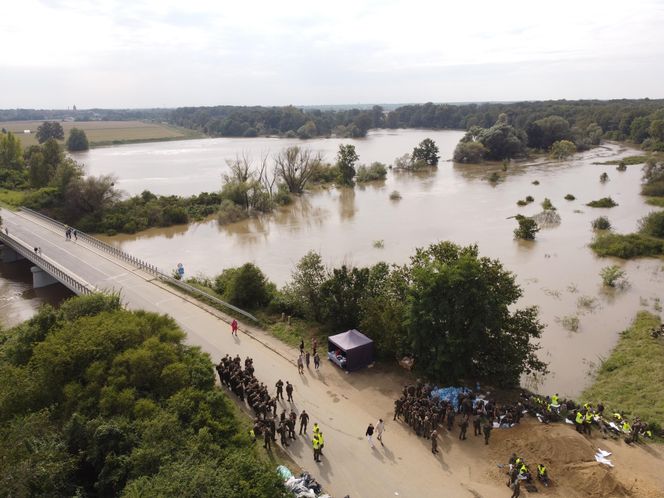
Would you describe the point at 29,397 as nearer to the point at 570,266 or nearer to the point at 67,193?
the point at 570,266

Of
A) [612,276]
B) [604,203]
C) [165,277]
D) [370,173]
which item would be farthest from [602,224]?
[165,277]

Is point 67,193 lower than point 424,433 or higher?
higher

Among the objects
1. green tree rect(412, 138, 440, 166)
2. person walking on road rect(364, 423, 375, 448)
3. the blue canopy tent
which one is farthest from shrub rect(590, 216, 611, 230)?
green tree rect(412, 138, 440, 166)

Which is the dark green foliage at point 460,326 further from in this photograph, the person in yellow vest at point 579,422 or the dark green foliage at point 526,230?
the dark green foliage at point 526,230

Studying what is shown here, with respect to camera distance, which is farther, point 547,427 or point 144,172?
point 144,172

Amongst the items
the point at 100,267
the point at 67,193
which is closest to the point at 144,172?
the point at 67,193

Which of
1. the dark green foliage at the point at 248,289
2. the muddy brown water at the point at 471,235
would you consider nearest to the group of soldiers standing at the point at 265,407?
the dark green foliage at the point at 248,289

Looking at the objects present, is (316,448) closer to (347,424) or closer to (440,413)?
(347,424)
